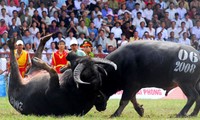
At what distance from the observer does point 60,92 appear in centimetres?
1256

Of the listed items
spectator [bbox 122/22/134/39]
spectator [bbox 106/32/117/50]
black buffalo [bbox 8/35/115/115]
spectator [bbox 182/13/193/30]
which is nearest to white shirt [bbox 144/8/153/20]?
spectator [bbox 182/13/193/30]

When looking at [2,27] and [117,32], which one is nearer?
[2,27]

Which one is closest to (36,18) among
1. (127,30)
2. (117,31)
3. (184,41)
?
(117,31)

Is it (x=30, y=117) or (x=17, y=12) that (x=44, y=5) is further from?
(x=30, y=117)

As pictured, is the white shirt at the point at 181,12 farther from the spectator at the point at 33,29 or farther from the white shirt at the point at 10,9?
the white shirt at the point at 10,9

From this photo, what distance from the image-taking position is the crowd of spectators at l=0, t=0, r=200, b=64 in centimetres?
2464

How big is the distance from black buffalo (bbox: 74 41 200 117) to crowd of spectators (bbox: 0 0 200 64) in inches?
383

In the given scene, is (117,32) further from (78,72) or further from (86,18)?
(78,72)

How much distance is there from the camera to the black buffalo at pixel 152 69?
44.6 ft

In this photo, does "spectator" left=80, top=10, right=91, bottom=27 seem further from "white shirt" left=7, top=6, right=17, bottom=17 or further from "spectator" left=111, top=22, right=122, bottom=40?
"white shirt" left=7, top=6, right=17, bottom=17

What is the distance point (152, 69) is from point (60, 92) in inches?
90.0

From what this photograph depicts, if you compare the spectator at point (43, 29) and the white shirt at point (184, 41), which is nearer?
the spectator at point (43, 29)

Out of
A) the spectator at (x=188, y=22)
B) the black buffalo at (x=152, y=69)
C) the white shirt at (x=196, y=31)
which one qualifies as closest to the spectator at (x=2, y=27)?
the spectator at (x=188, y=22)

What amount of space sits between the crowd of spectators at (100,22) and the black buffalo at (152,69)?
31.9 ft
